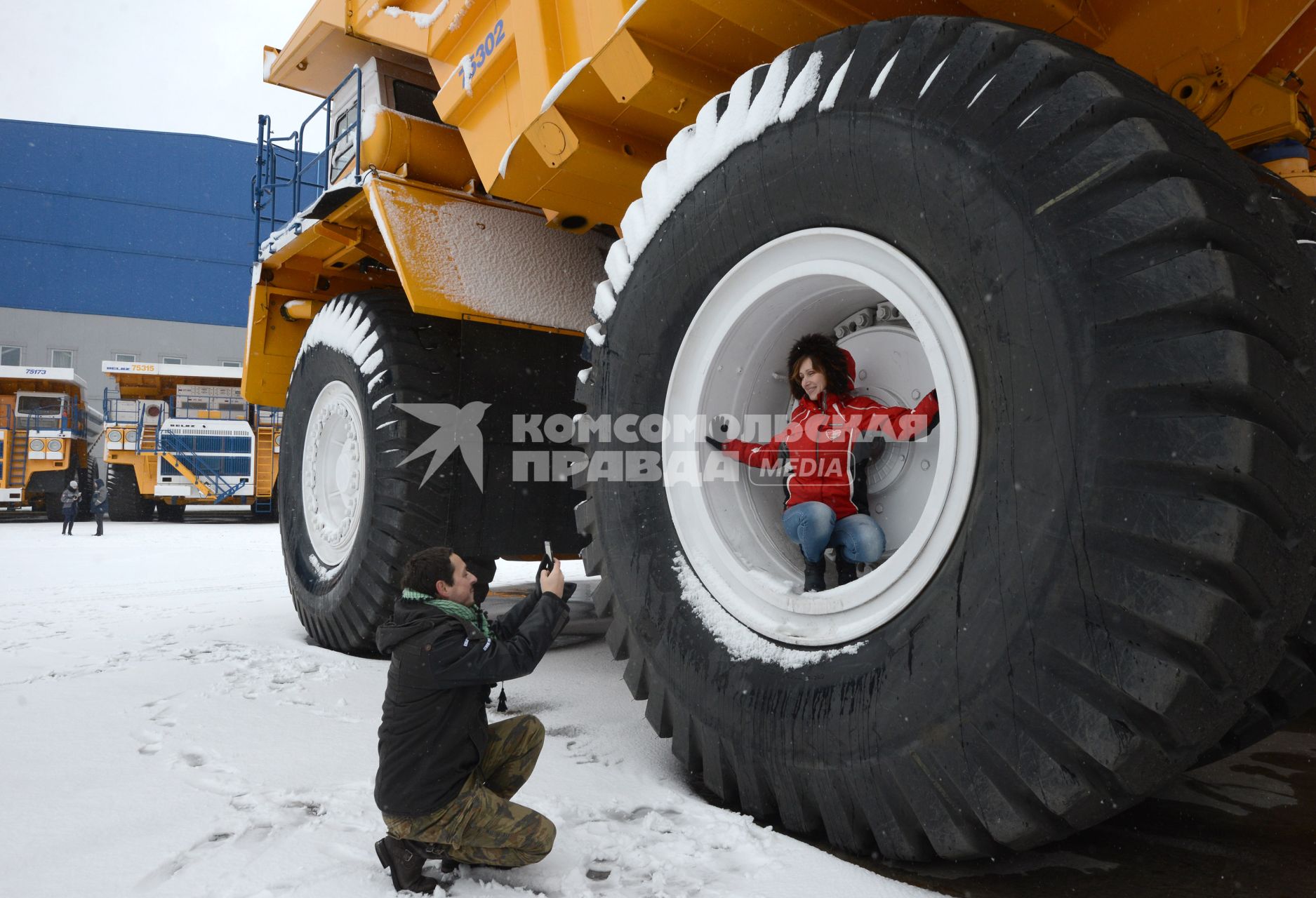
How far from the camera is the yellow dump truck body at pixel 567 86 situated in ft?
6.68

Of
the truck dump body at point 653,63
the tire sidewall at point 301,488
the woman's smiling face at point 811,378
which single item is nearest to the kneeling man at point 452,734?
the woman's smiling face at point 811,378

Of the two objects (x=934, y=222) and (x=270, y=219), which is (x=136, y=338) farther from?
(x=934, y=222)

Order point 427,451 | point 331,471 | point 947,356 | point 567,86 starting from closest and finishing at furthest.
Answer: point 947,356, point 567,86, point 427,451, point 331,471

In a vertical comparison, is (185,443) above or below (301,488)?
above

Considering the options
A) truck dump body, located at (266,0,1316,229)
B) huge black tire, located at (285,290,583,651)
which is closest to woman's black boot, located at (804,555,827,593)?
truck dump body, located at (266,0,1316,229)

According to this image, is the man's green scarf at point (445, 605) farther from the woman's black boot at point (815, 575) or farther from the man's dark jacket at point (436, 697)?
the woman's black boot at point (815, 575)

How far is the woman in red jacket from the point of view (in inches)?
82.0

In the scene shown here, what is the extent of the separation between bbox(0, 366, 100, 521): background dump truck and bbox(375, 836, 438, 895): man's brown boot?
18054 millimetres

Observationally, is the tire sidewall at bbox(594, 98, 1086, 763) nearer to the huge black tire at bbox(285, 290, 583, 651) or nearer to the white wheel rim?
the huge black tire at bbox(285, 290, 583, 651)

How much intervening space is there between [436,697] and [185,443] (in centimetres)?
1657

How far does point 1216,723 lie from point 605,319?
1.74 meters

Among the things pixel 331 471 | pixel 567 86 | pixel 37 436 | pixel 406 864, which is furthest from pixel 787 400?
pixel 37 436

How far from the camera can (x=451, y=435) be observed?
12.0 feet

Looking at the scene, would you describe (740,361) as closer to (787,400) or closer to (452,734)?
(787,400)
